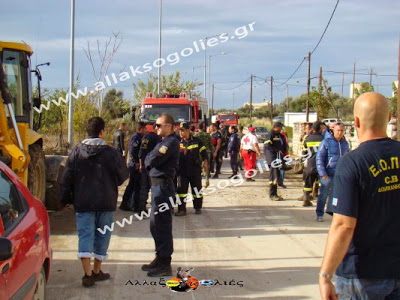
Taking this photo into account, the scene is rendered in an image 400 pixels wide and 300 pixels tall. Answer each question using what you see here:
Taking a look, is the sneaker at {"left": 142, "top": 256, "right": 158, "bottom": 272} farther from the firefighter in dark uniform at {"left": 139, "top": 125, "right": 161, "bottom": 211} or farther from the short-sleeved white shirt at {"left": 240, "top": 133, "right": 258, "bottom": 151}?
the short-sleeved white shirt at {"left": 240, "top": 133, "right": 258, "bottom": 151}

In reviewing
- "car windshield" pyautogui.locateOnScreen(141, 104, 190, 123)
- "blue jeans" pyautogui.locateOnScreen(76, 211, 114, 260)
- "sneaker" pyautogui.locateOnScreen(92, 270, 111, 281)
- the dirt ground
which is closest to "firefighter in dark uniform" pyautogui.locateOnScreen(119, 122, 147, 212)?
the dirt ground

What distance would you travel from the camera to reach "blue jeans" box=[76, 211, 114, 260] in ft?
19.1

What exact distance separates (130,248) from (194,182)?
3112mm

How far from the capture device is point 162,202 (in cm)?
643

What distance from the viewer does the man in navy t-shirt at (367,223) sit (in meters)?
2.96

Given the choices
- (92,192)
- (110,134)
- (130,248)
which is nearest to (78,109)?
(110,134)

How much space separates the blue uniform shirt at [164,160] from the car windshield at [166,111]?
1259cm

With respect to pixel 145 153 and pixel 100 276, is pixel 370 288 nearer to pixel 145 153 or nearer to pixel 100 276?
pixel 100 276

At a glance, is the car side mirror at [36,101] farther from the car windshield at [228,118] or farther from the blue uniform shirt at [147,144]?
the car windshield at [228,118]

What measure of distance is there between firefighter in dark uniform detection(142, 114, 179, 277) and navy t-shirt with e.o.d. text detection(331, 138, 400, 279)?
11.8 feet

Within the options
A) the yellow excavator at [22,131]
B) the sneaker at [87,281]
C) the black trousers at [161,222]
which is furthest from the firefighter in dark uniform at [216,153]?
the sneaker at [87,281]

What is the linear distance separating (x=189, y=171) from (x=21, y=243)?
6713mm

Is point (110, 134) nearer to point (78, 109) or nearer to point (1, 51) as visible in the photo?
point (78, 109)

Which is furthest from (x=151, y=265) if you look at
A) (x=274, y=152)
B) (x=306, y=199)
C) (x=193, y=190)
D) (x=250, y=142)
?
(x=250, y=142)
